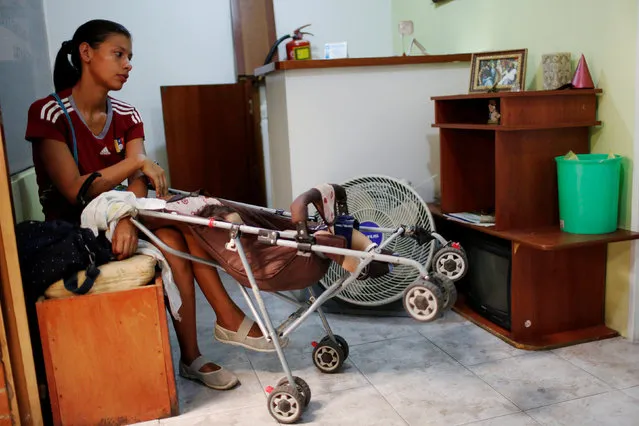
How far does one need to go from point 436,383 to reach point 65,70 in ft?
6.25

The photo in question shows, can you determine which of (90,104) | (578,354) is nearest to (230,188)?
(90,104)

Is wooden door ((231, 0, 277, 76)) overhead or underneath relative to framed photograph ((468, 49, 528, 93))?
overhead

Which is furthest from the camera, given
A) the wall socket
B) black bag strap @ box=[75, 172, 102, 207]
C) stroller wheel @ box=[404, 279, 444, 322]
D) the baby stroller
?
the wall socket

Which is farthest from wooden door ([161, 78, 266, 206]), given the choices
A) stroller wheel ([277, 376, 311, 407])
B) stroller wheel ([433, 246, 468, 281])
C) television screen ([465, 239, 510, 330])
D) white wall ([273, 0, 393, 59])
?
stroller wheel ([433, 246, 468, 281])

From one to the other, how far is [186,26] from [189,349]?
273 cm

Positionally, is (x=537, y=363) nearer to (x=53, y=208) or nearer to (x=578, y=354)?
(x=578, y=354)

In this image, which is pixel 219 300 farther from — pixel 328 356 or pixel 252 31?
pixel 252 31

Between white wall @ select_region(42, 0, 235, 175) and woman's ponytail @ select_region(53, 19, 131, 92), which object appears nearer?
woman's ponytail @ select_region(53, 19, 131, 92)

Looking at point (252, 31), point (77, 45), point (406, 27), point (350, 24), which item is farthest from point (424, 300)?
point (350, 24)

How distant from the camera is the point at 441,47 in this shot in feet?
12.8

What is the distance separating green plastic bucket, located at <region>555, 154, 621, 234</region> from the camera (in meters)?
2.53

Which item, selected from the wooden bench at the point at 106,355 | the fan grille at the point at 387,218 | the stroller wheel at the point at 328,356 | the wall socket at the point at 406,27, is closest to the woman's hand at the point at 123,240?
the wooden bench at the point at 106,355

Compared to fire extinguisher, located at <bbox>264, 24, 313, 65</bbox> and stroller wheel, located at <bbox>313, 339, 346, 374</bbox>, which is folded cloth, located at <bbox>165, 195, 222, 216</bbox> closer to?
stroller wheel, located at <bbox>313, 339, 346, 374</bbox>

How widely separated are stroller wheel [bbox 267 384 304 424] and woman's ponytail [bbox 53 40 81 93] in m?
1.46
